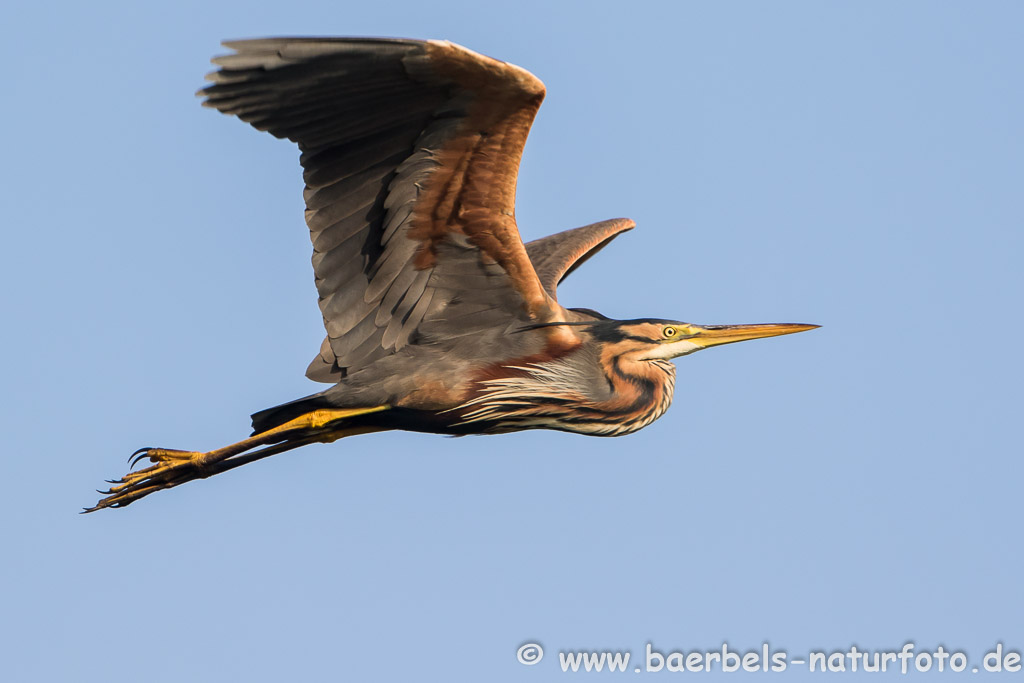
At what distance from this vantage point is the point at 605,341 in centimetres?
994

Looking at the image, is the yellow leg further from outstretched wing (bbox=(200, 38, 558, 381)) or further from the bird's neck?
the bird's neck

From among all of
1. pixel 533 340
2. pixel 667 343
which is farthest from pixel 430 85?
pixel 667 343

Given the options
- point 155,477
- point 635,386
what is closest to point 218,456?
point 155,477

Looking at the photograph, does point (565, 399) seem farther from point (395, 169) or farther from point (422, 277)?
point (395, 169)

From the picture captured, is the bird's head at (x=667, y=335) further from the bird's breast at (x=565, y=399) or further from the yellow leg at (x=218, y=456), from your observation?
the yellow leg at (x=218, y=456)

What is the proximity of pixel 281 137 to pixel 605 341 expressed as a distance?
8.88 feet

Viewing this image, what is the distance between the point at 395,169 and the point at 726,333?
107 inches

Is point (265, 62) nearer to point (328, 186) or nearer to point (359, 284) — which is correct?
point (328, 186)

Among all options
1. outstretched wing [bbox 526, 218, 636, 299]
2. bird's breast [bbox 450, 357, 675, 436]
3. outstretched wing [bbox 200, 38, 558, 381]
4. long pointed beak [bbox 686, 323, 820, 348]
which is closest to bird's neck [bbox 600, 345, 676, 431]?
bird's breast [bbox 450, 357, 675, 436]

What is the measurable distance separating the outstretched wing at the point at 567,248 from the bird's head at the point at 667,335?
3.71 ft

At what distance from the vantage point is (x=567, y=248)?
12.0m

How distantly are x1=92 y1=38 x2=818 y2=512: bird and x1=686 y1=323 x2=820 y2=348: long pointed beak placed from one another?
0.03 ft

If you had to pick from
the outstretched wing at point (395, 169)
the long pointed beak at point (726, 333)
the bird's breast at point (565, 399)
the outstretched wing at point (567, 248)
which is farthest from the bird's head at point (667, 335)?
the outstretched wing at point (567, 248)

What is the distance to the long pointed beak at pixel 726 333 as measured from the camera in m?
10.0
